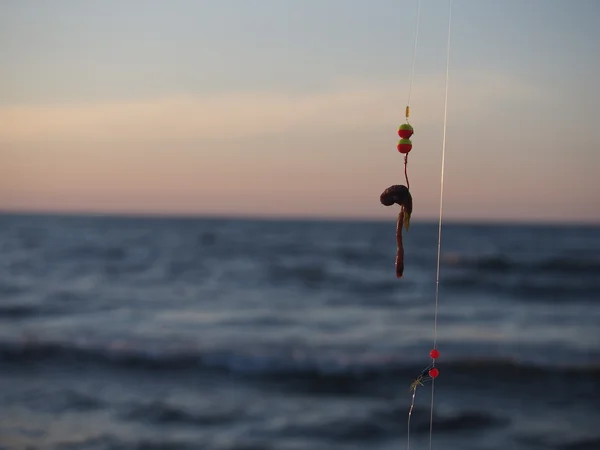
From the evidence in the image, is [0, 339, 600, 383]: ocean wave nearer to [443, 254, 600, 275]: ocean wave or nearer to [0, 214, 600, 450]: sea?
[0, 214, 600, 450]: sea

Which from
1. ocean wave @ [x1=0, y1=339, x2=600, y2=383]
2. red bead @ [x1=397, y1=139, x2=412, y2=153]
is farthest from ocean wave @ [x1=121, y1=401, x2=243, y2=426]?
red bead @ [x1=397, y1=139, x2=412, y2=153]

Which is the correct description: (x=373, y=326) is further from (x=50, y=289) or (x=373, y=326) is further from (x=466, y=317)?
(x=50, y=289)

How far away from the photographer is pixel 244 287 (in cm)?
2452

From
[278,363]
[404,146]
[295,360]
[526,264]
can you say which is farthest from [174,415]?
[526,264]

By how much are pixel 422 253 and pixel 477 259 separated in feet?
17.6

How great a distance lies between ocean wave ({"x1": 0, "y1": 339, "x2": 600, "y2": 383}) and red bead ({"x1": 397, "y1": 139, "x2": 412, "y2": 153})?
9.14 metres

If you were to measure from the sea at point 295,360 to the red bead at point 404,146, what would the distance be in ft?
12.9

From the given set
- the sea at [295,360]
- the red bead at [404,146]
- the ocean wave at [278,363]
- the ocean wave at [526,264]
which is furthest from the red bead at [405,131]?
the ocean wave at [526,264]

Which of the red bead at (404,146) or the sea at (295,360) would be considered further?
the sea at (295,360)

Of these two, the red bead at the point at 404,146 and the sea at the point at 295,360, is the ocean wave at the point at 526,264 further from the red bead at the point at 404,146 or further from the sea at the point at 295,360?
the red bead at the point at 404,146

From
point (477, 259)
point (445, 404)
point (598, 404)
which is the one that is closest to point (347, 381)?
point (445, 404)

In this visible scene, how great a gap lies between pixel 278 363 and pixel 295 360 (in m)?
0.33

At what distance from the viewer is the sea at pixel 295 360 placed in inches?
414

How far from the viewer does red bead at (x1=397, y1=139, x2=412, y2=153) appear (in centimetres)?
470
